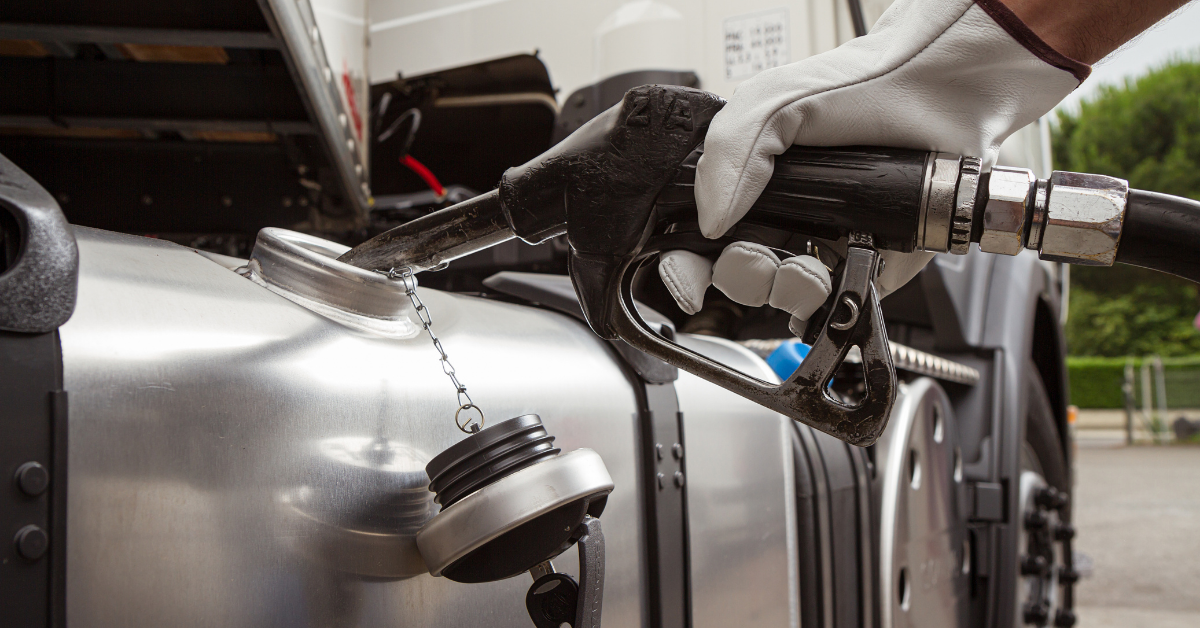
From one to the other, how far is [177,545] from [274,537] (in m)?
0.07

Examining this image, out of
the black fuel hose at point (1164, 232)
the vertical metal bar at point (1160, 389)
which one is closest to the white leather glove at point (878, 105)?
the black fuel hose at point (1164, 232)

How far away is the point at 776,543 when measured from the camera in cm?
122

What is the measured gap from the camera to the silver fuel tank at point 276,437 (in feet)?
1.82

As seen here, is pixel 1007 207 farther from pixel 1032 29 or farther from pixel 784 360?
pixel 784 360

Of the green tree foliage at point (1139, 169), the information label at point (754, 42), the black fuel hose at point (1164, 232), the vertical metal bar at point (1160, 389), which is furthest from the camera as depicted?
the green tree foliage at point (1139, 169)

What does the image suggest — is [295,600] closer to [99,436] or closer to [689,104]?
[99,436]

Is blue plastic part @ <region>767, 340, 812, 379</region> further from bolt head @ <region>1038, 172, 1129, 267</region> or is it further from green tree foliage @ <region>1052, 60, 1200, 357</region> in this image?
green tree foliage @ <region>1052, 60, 1200, 357</region>

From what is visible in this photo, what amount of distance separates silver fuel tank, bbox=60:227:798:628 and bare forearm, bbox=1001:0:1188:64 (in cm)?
54

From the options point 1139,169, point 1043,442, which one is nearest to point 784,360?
point 1043,442

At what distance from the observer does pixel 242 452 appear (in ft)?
2.04

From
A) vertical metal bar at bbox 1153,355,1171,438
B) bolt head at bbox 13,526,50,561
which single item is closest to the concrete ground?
bolt head at bbox 13,526,50,561

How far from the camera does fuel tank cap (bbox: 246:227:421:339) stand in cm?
78

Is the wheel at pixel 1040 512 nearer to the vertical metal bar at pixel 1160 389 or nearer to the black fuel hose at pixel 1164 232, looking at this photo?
the black fuel hose at pixel 1164 232

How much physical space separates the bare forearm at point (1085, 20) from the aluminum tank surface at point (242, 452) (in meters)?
0.55
